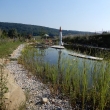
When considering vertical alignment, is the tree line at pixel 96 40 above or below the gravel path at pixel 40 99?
above

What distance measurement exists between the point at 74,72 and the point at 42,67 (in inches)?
76.3

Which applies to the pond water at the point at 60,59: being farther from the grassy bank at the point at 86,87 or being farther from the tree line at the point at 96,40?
the tree line at the point at 96,40

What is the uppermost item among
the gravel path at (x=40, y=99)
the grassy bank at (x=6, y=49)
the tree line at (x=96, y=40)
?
the tree line at (x=96, y=40)

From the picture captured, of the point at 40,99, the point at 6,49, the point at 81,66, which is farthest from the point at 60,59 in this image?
the point at 6,49

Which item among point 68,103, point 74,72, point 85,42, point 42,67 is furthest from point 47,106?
point 85,42

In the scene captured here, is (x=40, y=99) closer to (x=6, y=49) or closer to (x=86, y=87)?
(x=86, y=87)

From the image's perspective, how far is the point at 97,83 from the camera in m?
3.55

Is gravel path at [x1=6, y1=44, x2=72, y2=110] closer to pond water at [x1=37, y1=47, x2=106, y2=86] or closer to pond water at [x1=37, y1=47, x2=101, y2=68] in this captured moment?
pond water at [x1=37, y1=47, x2=106, y2=86]

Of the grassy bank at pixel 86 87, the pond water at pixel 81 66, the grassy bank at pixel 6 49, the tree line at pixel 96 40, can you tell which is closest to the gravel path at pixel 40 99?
the grassy bank at pixel 86 87

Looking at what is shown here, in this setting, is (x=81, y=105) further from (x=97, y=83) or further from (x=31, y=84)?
(x=31, y=84)

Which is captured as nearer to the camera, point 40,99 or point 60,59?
point 40,99

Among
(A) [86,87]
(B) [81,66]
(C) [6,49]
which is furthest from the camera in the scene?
(C) [6,49]

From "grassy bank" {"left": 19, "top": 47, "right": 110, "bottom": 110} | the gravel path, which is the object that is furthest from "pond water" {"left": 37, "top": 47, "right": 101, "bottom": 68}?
the gravel path

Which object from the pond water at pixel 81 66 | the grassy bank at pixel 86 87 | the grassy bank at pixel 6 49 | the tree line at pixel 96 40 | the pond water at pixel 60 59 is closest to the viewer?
the grassy bank at pixel 86 87
